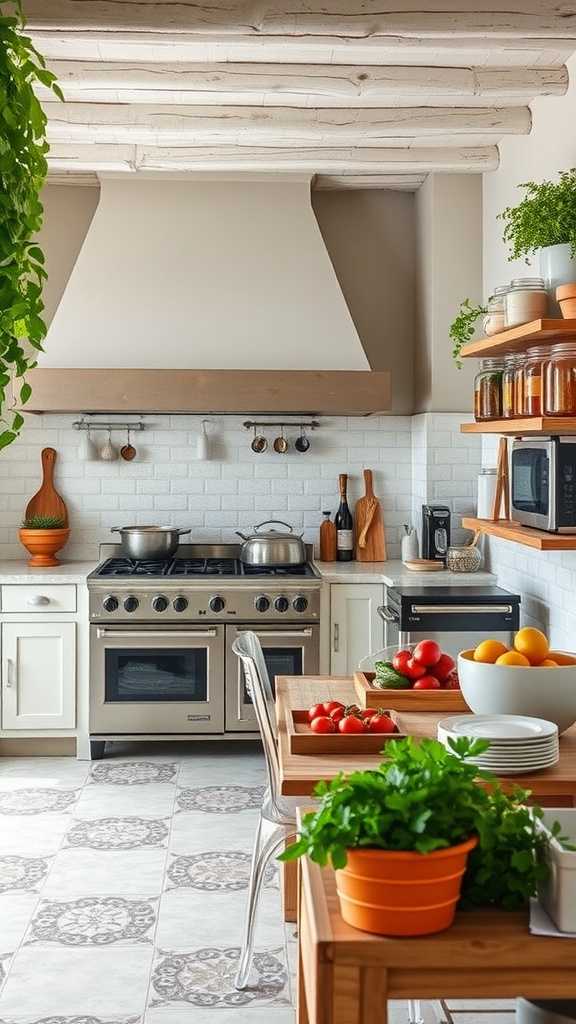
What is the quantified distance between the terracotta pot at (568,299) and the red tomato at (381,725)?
1511 mm

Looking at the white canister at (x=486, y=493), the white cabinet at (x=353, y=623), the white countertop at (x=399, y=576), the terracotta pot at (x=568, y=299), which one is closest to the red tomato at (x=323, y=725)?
the terracotta pot at (x=568, y=299)

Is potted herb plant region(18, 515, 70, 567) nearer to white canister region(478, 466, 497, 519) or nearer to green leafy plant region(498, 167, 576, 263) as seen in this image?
white canister region(478, 466, 497, 519)

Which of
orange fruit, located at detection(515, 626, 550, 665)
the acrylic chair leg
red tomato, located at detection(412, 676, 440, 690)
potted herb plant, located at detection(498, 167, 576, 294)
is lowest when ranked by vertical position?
the acrylic chair leg

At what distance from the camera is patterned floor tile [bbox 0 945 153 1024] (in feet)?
10.8

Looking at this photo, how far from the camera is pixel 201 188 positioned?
6.32m

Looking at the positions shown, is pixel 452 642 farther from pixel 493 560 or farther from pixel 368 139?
pixel 368 139

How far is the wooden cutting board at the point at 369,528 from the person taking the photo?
6.61m

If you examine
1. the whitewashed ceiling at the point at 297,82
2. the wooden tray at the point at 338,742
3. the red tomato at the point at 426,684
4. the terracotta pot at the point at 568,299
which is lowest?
the wooden tray at the point at 338,742

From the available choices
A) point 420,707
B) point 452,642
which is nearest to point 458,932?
point 420,707

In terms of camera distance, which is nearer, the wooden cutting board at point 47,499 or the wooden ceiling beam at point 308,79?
the wooden ceiling beam at point 308,79

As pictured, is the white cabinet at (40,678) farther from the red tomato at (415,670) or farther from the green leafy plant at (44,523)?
the red tomato at (415,670)

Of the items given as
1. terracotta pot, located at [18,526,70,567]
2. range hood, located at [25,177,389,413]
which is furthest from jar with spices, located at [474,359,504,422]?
terracotta pot, located at [18,526,70,567]

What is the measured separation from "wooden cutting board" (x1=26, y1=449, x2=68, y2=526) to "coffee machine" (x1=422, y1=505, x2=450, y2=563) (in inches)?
81.9

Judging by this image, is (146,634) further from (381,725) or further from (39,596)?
(381,725)
